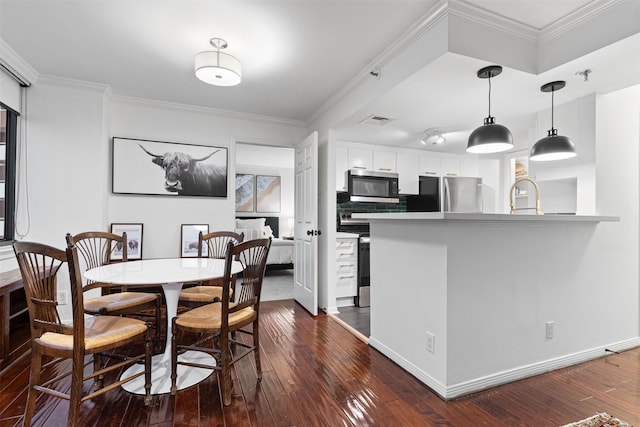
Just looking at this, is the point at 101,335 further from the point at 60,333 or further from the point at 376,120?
the point at 376,120

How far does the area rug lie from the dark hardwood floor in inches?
1.8

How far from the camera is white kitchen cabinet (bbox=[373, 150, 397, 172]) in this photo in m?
4.47

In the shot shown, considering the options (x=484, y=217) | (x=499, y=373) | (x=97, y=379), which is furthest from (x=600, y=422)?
(x=97, y=379)

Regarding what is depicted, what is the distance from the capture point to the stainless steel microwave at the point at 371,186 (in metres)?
4.21

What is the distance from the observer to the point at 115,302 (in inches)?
85.8

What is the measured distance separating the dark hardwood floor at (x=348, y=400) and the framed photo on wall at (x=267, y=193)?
17.6 ft

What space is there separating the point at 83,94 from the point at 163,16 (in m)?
1.75

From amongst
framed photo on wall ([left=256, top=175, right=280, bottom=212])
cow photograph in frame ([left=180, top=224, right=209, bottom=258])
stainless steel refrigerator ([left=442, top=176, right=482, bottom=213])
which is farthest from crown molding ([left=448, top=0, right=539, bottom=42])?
framed photo on wall ([left=256, top=175, right=280, bottom=212])

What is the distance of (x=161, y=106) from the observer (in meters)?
3.64

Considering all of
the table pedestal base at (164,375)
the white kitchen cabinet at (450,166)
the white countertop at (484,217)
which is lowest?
the table pedestal base at (164,375)

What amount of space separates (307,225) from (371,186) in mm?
1190

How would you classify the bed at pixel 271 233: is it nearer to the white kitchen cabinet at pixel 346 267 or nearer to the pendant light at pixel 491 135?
the white kitchen cabinet at pixel 346 267

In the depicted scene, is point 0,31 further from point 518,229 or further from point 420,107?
point 518,229

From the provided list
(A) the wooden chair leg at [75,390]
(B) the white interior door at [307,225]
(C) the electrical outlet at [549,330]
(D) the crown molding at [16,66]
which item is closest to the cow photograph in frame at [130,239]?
(D) the crown molding at [16,66]
